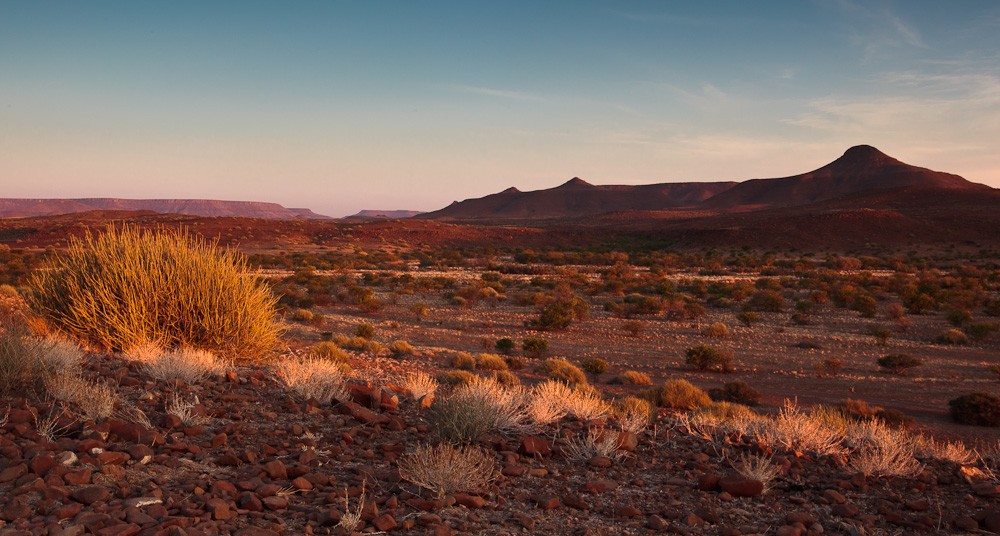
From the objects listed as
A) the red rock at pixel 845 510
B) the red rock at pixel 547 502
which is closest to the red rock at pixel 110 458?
the red rock at pixel 547 502

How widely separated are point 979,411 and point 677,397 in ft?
16.4

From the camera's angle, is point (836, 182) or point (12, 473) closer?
point (12, 473)

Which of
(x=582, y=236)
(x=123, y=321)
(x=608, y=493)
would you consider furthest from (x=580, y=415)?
(x=582, y=236)

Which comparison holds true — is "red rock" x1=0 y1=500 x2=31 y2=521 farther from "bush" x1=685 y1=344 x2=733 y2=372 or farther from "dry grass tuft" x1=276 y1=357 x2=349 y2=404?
"bush" x1=685 y1=344 x2=733 y2=372

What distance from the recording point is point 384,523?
381 cm

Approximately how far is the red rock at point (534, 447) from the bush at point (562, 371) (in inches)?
254

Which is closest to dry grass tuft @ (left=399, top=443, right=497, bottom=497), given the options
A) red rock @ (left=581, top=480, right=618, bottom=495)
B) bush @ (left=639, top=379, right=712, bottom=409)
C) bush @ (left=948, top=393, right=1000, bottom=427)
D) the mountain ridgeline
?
red rock @ (left=581, top=480, right=618, bottom=495)

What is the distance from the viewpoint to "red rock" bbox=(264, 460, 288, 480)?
448 centimetres

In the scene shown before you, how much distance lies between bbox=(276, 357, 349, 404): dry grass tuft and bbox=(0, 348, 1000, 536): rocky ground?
318 millimetres

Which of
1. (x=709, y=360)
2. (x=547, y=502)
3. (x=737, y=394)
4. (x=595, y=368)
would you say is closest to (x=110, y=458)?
(x=547, y=502)

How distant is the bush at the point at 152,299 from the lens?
27.9ft

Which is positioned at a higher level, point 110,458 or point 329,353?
point 110,458

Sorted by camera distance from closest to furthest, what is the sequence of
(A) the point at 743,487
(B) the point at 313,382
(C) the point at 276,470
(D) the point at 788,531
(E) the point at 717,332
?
(D) the point at 788,531
(C) the point at 276,470
(A) the point at 743,487
(B) the point at 313,382
(E) the point at 717,332

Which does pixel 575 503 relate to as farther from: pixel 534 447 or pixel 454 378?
pixel 454 378
